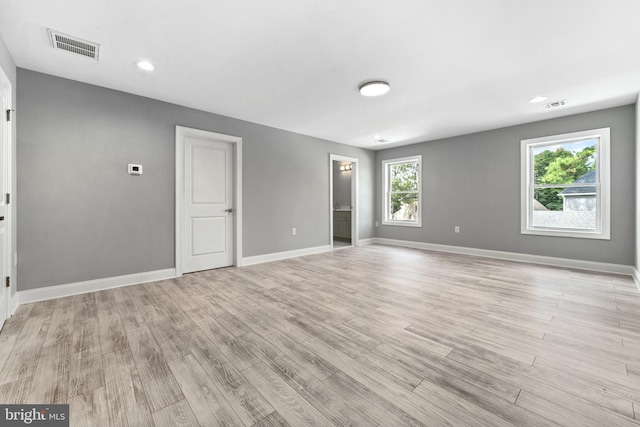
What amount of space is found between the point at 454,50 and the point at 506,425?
284cm

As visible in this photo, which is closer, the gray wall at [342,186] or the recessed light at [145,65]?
the recessed light at [145,65]

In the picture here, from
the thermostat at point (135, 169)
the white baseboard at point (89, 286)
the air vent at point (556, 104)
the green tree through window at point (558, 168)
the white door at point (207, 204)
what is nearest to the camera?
the white baseboard at point (89, 286)

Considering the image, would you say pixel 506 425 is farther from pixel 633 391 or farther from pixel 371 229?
pixel 371 229

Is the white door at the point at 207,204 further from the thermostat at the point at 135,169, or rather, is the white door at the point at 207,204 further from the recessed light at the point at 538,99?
the recessed light at the point at 538,99

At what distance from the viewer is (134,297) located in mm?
2977

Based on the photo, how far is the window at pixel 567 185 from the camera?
406cm

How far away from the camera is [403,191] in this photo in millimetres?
6691

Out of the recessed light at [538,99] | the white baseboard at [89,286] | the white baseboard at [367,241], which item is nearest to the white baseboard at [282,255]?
the white baseboard at [367,241]

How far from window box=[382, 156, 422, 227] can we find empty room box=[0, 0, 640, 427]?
0.97m

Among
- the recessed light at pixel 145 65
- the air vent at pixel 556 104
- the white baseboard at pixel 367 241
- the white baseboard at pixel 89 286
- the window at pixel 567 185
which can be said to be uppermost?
the air vent at pixel 556 104

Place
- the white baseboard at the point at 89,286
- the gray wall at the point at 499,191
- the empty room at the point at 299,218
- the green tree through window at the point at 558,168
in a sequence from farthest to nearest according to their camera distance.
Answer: the green tree through window at the point at 558,168, the gray wall at the point at 499,191, the white baseboard at the point at 89,286, the empty room at the point at 299,218

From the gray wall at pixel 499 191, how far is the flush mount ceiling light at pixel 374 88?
3145 millimetres

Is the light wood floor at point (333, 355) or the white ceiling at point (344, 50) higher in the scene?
the white ceiling at point (344, 50)

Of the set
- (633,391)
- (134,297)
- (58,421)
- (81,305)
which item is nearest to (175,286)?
(134,297)
